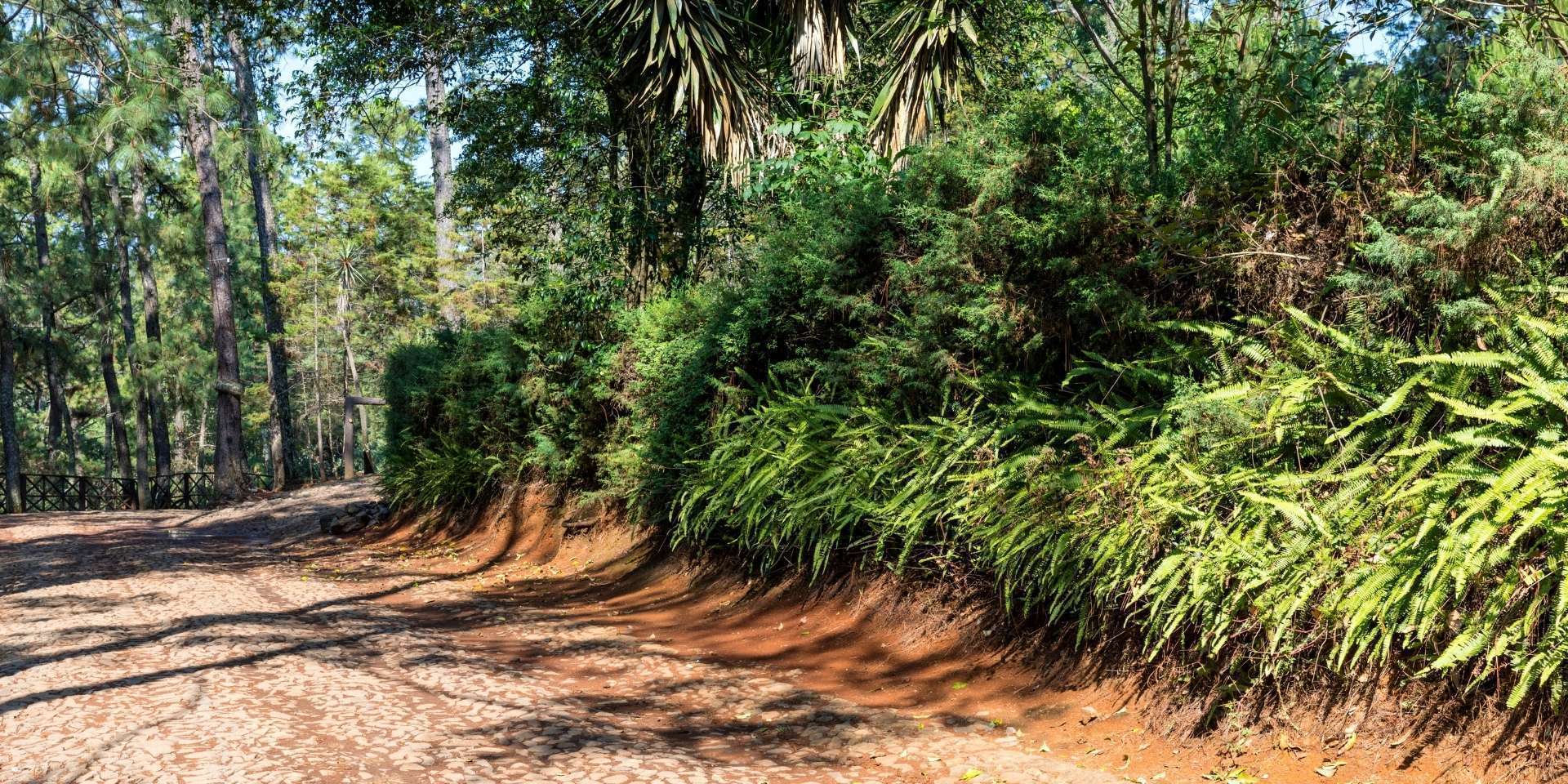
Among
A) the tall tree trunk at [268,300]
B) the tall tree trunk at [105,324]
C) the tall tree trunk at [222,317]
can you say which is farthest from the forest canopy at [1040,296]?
the tall tree trunk at [105,324]

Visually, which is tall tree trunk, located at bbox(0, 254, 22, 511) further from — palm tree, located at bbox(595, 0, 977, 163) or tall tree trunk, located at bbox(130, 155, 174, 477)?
palm tree, located at bbox(595, 0, 977, 163)

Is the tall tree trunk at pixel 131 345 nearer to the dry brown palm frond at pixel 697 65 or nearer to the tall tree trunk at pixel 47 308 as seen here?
the tall tree trunk at pixel 47 308

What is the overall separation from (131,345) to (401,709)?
27.3 m

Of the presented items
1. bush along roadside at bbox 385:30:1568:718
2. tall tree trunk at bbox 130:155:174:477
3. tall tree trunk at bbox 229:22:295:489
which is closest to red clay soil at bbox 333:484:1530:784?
bush along roadside at bbox 385:30:1568:718

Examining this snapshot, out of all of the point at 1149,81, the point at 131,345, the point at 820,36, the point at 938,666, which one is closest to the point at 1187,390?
the point at 938,666

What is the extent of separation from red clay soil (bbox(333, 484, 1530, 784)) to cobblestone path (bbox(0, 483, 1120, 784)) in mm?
262

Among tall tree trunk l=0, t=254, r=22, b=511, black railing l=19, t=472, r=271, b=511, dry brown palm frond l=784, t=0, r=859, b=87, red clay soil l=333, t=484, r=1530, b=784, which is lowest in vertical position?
red clay soil l=333, t=484, r=1530, b=784

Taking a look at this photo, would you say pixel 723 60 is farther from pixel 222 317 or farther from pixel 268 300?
pixel 268 300

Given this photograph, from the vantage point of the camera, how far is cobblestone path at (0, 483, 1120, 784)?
14.0ft

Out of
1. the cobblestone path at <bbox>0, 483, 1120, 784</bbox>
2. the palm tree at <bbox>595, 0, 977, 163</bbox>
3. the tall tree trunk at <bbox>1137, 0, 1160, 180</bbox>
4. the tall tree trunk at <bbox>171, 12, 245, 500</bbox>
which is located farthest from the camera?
the tall tree trunk at <bbox>171, 12, 245, 500</bbox>

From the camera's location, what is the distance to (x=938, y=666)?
571cm

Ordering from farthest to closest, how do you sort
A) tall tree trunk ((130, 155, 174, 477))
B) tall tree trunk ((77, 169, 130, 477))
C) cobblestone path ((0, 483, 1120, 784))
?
tall tree trunk ((77, 169, 130, 477)) < tall tree trunk ((130, 155, 174, 477)) < cobblestone path ((0, 483, 1120, 784))

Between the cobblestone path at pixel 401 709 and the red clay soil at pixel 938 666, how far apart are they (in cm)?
26

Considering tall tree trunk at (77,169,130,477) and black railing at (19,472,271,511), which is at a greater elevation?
tall tree trunk at (77,169,130,477)
